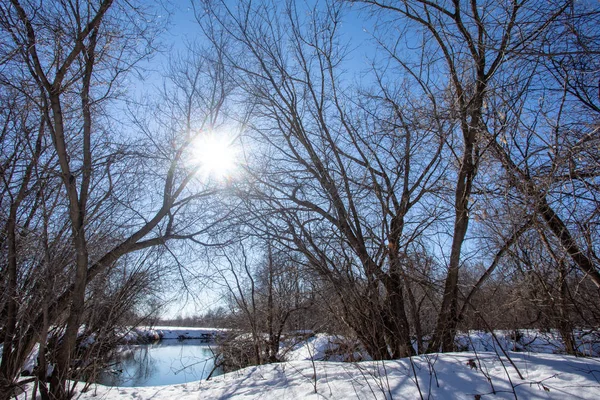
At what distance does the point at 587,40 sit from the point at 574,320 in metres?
2.81

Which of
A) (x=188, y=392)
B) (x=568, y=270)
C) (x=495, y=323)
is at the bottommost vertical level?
(x=188, y=392)

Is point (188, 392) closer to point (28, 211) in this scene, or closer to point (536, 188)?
point (28, 211)

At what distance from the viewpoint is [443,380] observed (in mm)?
3070

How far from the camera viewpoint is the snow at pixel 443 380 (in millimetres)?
2609

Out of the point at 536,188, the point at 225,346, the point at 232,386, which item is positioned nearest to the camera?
the point at 536,188

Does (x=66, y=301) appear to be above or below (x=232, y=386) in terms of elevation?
above

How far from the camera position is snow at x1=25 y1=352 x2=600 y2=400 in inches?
103

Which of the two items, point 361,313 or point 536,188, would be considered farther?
point 361,313

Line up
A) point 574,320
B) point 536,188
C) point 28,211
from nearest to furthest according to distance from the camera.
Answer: point 536,188 < point 574,320 < point 28,211

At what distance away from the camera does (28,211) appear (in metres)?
6.12

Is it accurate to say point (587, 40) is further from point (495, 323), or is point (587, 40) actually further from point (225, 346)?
point (225, 346)

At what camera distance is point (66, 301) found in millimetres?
5453

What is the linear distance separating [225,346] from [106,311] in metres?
4.48

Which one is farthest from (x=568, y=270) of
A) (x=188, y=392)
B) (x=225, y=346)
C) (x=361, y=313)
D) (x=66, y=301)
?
(x=225, y=346)
